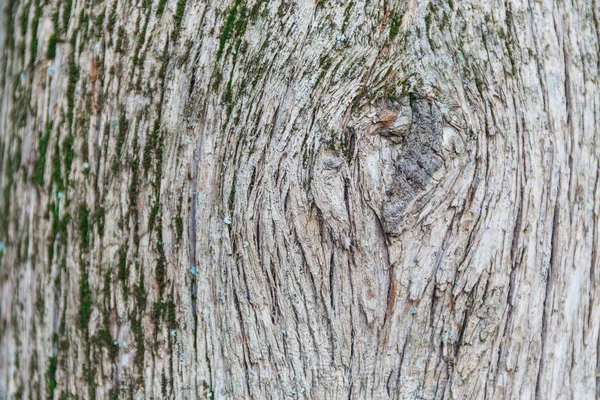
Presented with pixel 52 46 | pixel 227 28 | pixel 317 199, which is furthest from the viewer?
pixel 52 46

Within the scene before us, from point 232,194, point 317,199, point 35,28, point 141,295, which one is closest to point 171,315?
point 141,295

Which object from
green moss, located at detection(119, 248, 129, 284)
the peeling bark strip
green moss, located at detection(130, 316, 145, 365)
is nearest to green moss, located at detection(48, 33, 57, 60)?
the peeling bark strip

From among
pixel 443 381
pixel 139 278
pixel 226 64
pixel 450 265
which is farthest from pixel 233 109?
pixel 443 381

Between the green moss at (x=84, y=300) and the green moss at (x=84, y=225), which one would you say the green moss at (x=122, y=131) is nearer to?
the green moss at (x=84, y=225)

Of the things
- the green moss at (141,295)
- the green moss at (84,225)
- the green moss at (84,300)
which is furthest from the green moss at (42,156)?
the green moss at (141,295)

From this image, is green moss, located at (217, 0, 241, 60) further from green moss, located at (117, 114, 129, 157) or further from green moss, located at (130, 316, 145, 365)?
green moss, located at (130, 316, 145, 365)

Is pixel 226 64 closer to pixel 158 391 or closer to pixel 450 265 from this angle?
pixel 450 265

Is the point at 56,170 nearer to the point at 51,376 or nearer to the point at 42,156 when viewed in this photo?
the point at 42,156
